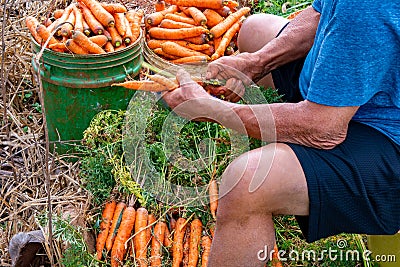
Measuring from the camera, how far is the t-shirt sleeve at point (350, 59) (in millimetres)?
1525

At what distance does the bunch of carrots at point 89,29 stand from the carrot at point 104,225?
0.83m

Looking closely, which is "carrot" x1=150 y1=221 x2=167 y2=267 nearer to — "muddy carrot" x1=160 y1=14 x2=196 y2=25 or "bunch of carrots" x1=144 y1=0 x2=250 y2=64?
"bunch of carrots" x1=144 y1=0 x2=250 y2=64

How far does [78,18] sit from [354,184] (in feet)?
6.21

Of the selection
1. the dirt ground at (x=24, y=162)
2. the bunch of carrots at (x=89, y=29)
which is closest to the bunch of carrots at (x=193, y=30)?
the bunch of carrots at (x=89, y=29)

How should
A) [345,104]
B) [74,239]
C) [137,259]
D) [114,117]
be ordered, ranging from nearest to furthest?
[345,104] → [74,239] → [137,259] → [114,117]

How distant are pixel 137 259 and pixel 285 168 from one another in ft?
2.78

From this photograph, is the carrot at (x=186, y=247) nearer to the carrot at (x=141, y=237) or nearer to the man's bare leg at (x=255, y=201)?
the carrot at (x=141, y=237)

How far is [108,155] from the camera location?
246 cm

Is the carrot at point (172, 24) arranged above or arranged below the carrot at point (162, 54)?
above

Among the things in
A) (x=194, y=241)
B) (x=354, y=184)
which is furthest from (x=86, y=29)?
(x=354, y=184)

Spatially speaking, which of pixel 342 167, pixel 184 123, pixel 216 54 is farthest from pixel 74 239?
pixel 216 54

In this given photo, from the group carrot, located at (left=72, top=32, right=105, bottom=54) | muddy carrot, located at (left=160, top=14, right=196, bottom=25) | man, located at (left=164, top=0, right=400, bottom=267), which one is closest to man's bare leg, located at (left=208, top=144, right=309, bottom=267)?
man, located at (left=164, top=0, right=400, bottom=267)

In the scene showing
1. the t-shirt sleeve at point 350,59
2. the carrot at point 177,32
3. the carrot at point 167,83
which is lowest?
the carrot at point 177,32

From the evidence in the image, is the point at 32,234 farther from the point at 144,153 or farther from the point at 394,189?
the point at 394,189
